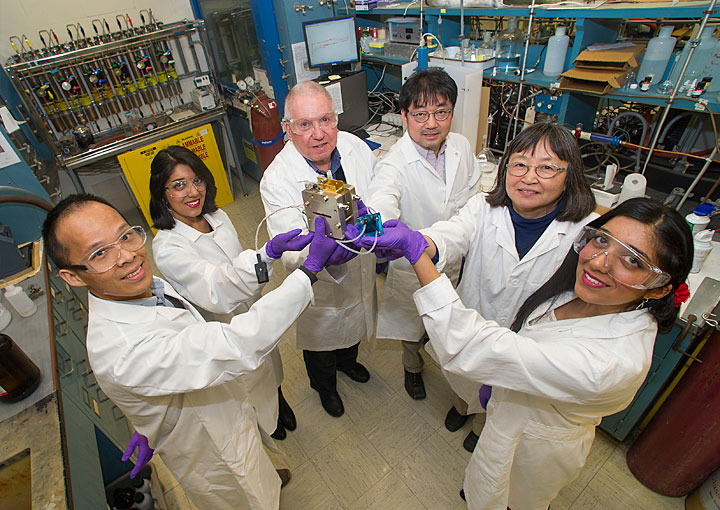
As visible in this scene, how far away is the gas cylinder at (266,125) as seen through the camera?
3.31 meters

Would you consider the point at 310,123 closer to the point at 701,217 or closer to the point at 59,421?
A: the point at 59,421

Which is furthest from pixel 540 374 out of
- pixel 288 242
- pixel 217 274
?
pixel 217 274

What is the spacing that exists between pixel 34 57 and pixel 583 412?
4.22 metres

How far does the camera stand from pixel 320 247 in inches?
44.3

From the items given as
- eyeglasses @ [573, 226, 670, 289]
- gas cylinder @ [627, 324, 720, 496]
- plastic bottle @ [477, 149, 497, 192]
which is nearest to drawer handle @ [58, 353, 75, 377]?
eyeglasses @ [573, 226, 670, 289]

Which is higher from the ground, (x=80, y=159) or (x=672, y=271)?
(x=672, y=271)

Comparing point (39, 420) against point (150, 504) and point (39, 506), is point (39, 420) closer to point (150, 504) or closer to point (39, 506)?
point (39, 506)

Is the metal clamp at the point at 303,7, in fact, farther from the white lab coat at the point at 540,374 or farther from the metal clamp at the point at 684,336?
the metal clamp at the point at 684,336

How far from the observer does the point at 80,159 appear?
3.04 m

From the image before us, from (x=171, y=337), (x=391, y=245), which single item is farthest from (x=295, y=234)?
(x=171, y=337)

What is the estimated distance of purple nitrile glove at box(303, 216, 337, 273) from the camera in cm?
111

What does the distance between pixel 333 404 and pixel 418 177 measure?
49.1 inches

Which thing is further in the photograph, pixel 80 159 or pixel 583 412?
pixel 80 159

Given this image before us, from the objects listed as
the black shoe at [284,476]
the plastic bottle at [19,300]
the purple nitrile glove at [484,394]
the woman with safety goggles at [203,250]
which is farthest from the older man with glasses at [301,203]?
the plastic bottle at [19,300]
